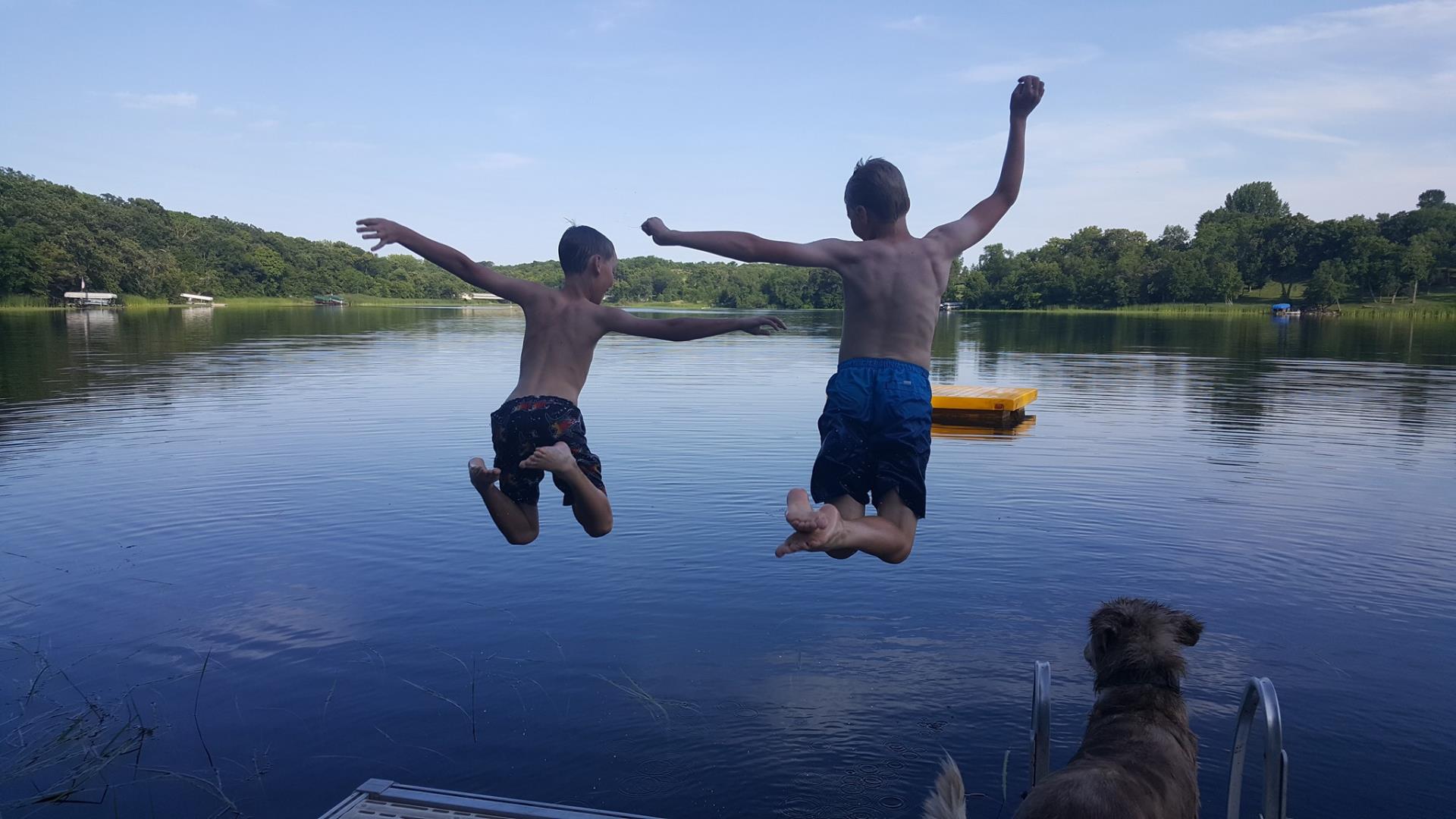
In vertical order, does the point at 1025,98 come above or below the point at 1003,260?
below

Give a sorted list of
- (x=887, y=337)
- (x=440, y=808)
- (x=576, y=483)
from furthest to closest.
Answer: (x=440, y=808), (x=576, y=483), (x=887, y=337)

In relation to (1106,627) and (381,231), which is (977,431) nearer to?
(1106,627)

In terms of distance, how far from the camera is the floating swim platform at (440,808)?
757 cm

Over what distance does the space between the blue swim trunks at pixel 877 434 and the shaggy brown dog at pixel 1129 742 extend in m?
1.67

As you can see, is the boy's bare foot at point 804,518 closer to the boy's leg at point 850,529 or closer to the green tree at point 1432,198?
the boy's leg at point 850,529

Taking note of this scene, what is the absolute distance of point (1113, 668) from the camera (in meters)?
6.65

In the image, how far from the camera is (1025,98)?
5840 millimetres

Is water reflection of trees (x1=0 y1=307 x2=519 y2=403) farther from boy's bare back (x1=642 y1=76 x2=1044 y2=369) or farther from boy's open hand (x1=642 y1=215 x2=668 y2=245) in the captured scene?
boy's bare back (x1=642 y1=76 x2=1044 y2=369)

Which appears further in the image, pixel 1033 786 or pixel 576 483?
pixel 1033 786

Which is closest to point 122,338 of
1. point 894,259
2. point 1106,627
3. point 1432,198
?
point 894,259

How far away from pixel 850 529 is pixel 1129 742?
2660 mm

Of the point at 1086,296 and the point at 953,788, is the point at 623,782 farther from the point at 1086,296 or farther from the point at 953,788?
the point at 1086,296

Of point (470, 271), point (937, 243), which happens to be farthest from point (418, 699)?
point (937, 243)

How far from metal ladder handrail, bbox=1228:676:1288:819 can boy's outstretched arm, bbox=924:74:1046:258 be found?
3387 millimetres
